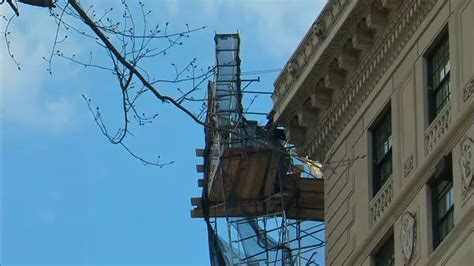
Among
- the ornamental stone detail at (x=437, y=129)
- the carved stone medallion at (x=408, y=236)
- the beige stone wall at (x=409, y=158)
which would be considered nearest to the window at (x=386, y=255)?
the beige stone wall at (x=409, y=158)

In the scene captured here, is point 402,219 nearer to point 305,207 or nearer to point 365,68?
point 365,68

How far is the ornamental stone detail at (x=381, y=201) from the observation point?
1296 inches

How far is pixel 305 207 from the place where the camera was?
137 feet

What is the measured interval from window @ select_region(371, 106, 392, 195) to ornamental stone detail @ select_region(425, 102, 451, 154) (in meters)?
1.79

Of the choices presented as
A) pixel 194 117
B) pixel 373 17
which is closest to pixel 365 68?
pixel 373 17

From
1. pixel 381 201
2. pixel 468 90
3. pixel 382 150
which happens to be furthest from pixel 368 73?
pixel 468 90

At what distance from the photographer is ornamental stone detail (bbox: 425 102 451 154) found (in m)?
31.1

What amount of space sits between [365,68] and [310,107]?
2345 millimetres

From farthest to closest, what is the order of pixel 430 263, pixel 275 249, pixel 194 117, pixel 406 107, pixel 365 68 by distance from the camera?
pixel 275 249
pixel 365 68
pixel 406 107
pixel 430 263
pixel 194 117

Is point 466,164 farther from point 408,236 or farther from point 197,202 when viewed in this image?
point 197,202

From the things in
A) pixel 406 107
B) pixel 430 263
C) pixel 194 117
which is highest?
pixel 406 107

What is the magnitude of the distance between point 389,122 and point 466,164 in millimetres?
4403

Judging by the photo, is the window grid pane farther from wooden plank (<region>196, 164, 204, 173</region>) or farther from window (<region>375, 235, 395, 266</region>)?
wooden plank (<region>196, 164, 204, 173</region>)

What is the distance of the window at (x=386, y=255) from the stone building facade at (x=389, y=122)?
0.02 meters
